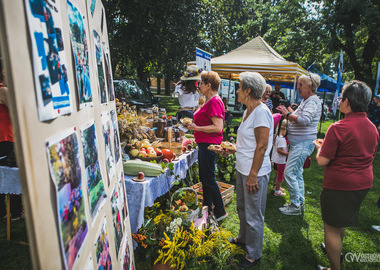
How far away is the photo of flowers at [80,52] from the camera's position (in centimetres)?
81

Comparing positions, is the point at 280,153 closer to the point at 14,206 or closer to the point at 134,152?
the point at 134,152

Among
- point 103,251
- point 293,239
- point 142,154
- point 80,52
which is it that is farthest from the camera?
point 293,239

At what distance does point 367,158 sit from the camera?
204 centimetres

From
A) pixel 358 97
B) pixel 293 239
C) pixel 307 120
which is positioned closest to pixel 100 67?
pixel 358 97

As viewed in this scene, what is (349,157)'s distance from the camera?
6.64ft

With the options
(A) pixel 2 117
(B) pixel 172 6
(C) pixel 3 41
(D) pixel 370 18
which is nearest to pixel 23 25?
(C) pixel 3 41

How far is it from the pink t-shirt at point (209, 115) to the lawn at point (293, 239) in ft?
4.23

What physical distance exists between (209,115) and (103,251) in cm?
208

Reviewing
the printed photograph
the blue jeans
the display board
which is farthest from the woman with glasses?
the display board

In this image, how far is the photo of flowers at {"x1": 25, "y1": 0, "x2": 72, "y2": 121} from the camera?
0.54 metres

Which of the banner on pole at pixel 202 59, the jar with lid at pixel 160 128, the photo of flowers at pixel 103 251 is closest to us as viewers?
the photo of flowers at pixel 103 251

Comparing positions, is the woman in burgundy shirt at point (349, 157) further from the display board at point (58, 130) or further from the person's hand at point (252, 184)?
the display board at point (58, 130)

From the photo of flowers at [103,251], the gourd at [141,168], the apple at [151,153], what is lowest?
the gourd at [141,168]

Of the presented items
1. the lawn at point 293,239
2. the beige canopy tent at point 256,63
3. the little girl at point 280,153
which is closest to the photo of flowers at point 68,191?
the lawn at point 293,239
